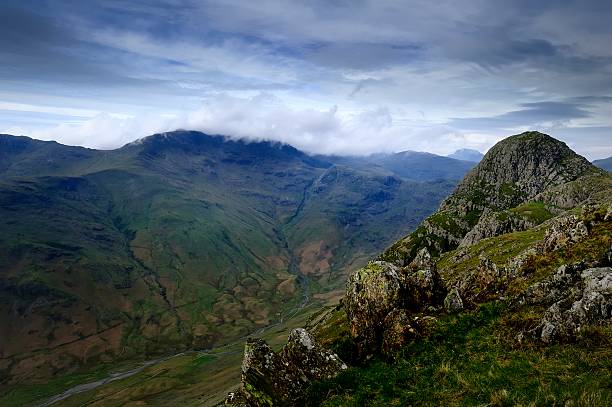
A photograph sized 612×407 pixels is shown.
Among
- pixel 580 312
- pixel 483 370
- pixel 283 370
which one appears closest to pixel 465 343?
pixel 483 370

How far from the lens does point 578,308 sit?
848 inches

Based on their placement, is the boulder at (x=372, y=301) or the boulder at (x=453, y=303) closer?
the boulder at (x=372, y=301)

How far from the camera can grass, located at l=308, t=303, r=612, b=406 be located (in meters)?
16.6

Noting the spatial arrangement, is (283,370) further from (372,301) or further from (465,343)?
(465,343)

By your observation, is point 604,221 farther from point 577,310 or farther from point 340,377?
point 340,377

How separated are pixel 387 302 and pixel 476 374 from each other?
29.8ft

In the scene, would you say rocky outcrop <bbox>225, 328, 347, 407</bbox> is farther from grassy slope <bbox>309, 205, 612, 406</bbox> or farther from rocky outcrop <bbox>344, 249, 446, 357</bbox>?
rocky outcrop <bbox>344, 249, 446, 357</bbox>

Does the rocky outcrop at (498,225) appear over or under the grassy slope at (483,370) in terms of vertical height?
under

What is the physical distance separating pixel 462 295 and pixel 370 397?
14226 mm

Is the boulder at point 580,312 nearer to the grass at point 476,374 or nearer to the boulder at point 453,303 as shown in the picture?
the grass at point 476,374

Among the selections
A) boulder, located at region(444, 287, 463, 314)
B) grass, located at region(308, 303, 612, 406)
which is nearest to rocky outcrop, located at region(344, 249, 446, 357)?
boulder, located at region(444, 287, 463, 314)

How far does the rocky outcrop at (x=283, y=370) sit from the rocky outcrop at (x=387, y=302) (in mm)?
3377

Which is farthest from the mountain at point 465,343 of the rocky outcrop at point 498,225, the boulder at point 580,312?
the rocky outcrop at point 498,225

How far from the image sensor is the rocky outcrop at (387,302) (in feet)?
85.4
